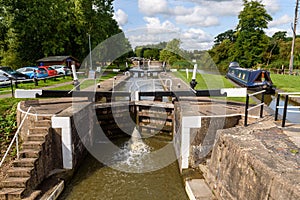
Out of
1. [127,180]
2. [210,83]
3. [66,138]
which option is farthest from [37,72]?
[127,180]

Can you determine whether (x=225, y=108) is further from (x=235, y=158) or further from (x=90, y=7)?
(x=90, y=7)

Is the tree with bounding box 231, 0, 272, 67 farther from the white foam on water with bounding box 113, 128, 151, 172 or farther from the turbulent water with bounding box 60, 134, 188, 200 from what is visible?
the turbulent water with bounding box 60, 134, 188, 200

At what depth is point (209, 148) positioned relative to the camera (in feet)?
19.8

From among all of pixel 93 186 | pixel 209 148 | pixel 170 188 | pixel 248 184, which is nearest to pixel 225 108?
pixel 209 148

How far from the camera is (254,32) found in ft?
117

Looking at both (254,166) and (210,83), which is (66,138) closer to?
(254,166)

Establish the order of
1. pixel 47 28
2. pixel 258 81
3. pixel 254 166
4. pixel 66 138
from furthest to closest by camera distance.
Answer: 1. pixel 47 28
2. pixel 258 81
3. pixel 66 138
4. pixel 254 166

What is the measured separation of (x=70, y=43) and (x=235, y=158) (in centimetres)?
2839

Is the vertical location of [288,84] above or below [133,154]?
above

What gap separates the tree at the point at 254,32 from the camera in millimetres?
35531

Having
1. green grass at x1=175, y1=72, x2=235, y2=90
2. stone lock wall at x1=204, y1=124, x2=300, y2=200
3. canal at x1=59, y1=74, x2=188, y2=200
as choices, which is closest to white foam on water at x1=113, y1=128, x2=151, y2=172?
canal at x1=59, y1=74, x2=188, y2=200

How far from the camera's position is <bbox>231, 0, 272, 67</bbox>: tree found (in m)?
35.5

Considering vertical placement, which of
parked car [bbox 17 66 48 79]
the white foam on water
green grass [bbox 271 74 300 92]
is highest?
parked car [bbox 17 66 48 79]

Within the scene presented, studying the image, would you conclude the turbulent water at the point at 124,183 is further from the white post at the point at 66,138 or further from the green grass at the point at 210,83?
the green grass at the point at 210,83
